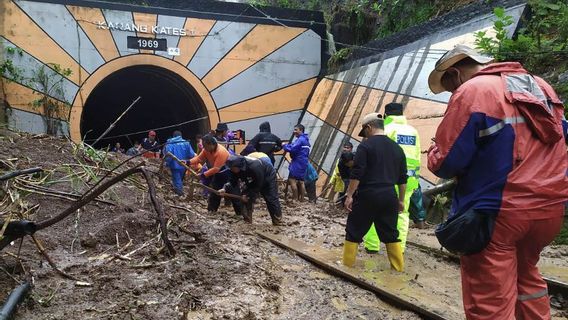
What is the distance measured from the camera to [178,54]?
1270 cm

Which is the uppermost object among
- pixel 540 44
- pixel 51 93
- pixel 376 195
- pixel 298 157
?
pixel 540 44

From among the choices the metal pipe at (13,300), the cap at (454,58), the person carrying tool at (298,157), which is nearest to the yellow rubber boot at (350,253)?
the cap at (454,58)

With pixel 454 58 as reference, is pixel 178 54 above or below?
above

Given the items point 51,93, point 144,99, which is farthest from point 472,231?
point 144,99

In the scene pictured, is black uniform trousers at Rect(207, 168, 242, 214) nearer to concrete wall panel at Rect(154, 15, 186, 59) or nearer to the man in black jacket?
the man in black jacket

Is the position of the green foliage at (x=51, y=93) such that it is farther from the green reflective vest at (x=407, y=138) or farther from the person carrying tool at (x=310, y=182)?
the green reflective vest at (x=407, y=138)

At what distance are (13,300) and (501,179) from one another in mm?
2556

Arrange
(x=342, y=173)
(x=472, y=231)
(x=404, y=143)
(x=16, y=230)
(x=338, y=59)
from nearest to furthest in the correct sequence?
(x=472, y=231) < (x=16, y=230) < (x=404, y=143) < (x=342, y=173) < (x=338, y=59)

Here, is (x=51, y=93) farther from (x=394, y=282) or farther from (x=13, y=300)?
(x=394, y=282)

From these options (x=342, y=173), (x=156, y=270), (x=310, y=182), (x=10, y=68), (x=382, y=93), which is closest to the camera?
(x=156, y=270)

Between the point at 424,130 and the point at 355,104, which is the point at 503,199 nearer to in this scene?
the point at 424,130

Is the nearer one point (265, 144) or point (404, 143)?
point (404, 143)

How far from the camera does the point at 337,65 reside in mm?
13258

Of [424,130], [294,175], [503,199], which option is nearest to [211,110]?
[294,175]
